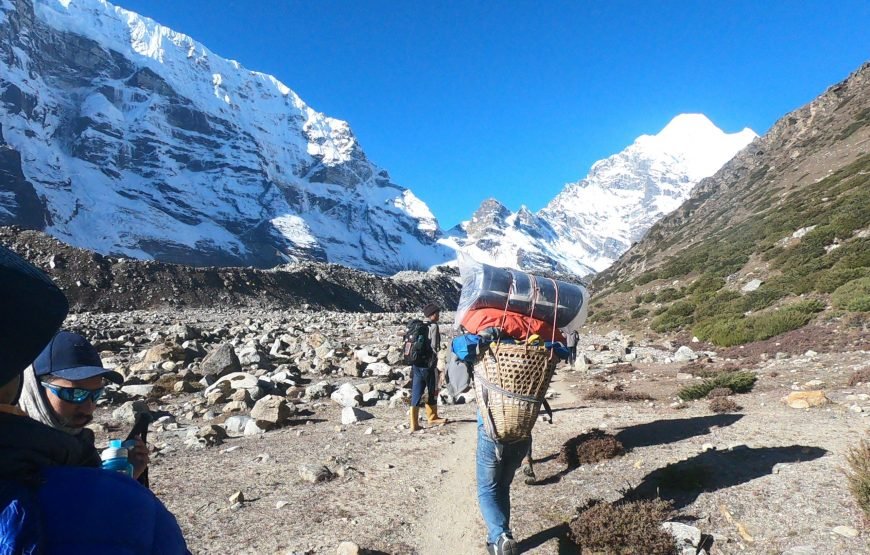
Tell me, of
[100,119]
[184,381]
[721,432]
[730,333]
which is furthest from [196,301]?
[100,119]

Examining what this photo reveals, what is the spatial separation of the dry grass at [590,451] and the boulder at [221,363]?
33.4ft

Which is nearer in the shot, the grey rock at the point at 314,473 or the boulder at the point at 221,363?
the grey rock at the point at 314,473

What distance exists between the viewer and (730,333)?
16.6m

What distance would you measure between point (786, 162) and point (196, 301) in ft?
179

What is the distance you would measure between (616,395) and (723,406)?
2703mm

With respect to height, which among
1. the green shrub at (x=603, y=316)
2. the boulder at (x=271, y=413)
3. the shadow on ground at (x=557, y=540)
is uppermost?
the green shrub at (x=603, y=316)

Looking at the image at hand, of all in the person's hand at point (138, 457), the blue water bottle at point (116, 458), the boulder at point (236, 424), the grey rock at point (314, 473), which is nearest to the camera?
the blue water bottle at point (116, 458)

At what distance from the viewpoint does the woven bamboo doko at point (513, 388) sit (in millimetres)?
4156

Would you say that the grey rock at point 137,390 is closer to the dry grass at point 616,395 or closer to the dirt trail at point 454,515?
the dirt trail at point 454,515

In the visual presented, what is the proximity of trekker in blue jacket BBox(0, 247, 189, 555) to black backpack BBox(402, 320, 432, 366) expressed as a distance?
738 cm

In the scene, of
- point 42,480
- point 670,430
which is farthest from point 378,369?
point 42,480

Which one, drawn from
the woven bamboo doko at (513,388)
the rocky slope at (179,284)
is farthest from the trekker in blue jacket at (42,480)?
the rocky slope at (179,284)

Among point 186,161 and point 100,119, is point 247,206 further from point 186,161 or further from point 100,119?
point 100,119

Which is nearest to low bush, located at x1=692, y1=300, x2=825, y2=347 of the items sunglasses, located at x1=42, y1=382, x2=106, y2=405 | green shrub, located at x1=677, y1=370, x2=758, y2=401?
green shrub, located at x1=677, y1=370, x2=758, y2=401
